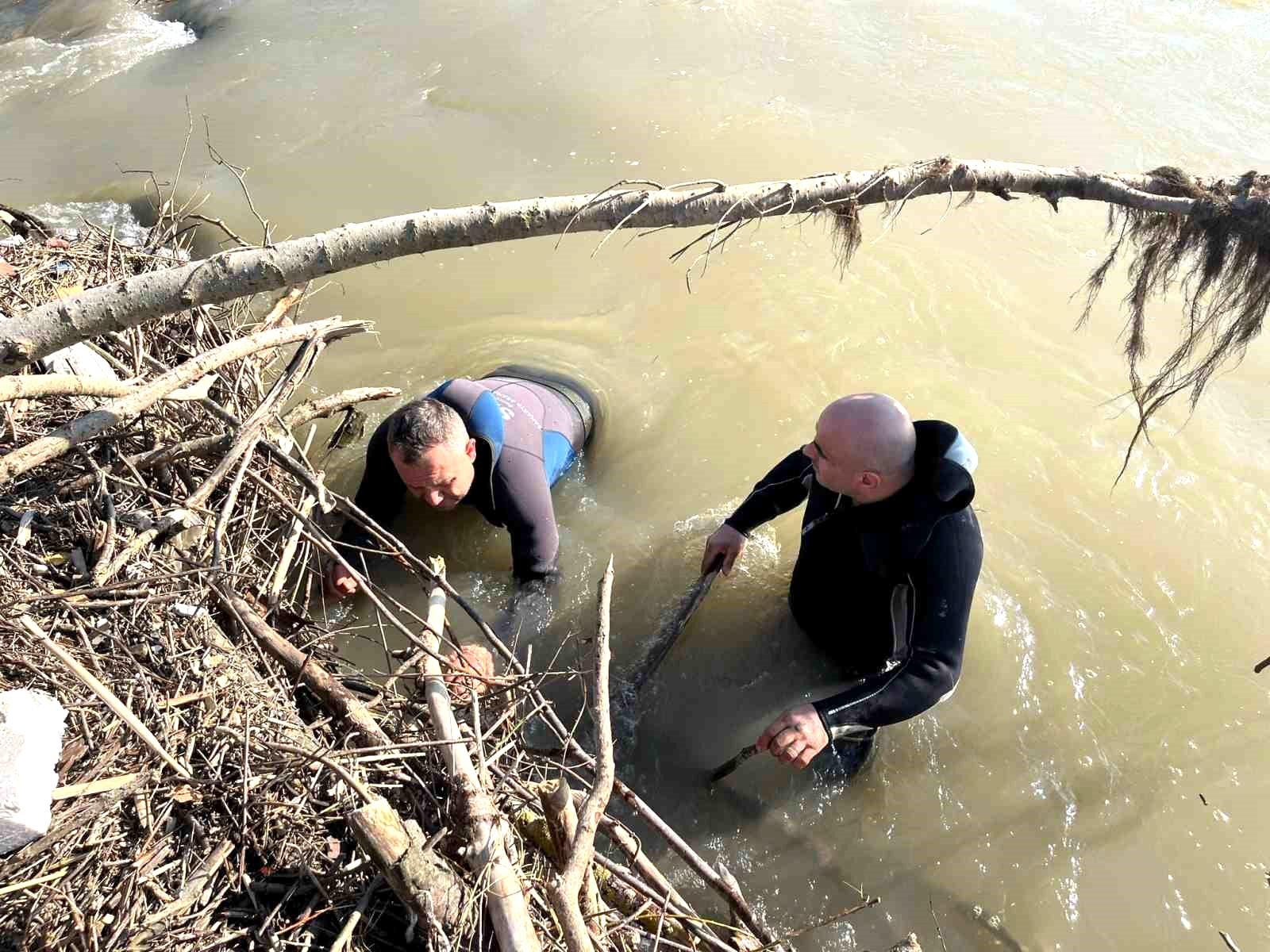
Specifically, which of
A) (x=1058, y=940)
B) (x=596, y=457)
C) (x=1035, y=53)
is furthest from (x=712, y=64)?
(x=1058, y=940)

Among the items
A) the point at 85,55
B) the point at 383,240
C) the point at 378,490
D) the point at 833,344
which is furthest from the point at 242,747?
the point at 85,55

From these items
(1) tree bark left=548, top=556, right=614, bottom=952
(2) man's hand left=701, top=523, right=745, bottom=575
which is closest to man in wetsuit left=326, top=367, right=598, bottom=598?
(2) man's hand left=701, top=523, right=745, bottom=575

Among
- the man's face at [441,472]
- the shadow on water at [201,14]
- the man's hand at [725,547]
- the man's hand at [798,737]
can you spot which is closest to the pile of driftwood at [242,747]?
the man's face at [441,472]

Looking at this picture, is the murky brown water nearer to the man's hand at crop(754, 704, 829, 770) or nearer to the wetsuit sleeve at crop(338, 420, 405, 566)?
the wetsuit sleeve at crop(338, 420, 405, 566)

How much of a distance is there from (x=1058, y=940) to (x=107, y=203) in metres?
7.50

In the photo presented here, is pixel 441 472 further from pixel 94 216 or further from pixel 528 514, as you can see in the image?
pixel 94 216

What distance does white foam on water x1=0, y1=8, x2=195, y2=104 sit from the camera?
7988mm

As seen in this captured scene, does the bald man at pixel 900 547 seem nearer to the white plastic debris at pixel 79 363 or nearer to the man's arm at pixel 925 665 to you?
the man's arm at pixel 925 665

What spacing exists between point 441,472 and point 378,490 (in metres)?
0.64

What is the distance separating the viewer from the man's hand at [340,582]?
12.0 ft

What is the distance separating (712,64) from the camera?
25.7 ft

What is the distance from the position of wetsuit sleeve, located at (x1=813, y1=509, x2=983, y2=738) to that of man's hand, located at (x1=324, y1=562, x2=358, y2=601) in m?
2.02

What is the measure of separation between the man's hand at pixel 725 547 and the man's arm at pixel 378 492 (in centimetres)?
150

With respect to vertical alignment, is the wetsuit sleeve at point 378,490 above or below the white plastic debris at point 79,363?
below
